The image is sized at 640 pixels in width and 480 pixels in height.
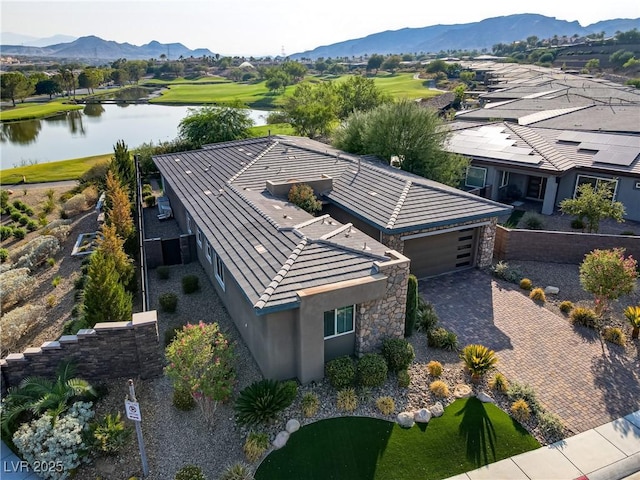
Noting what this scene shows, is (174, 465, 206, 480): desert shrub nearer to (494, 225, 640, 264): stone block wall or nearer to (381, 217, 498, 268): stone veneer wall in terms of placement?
(381, 217, 498, 268): stone veneer wall

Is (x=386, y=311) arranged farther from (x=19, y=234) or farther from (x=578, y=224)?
(x=19, y=234)

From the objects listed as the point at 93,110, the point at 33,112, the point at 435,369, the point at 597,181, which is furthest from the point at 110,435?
the point at 93,110

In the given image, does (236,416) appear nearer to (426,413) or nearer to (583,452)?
Answer: (426,413)

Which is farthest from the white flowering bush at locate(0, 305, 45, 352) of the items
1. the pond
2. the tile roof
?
the pond

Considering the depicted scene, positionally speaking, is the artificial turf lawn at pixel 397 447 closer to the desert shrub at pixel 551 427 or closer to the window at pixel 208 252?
the desert shrub at pixel 551 427

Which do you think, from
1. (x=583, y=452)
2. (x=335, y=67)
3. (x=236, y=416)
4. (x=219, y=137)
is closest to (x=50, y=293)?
(x=236, y=416)

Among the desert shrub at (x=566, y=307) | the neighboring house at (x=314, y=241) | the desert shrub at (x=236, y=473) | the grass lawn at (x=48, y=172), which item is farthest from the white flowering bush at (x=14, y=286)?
the grass lawn at (x=48, y=172)
